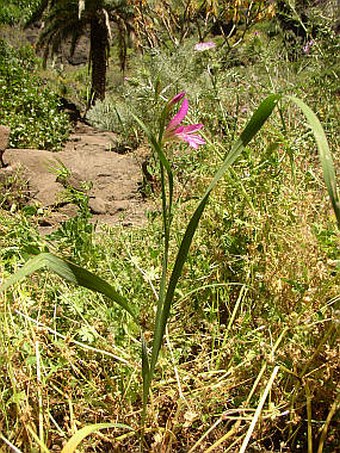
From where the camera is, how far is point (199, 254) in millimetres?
1622

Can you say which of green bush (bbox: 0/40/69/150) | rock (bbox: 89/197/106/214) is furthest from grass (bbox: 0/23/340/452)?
green bush (bbox: 0/40/69/150)

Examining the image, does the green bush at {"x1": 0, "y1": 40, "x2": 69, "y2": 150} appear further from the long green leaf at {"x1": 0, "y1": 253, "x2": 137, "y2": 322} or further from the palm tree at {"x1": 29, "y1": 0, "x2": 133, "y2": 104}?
the long green leaf at {"x1": 0, "y1": 253, "x2": 137, "y2": 322}

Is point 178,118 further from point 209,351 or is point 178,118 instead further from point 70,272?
point 209,351

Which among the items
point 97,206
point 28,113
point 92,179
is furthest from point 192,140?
point 28,113

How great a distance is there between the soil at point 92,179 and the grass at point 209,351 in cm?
117

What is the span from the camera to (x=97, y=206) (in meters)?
3.77

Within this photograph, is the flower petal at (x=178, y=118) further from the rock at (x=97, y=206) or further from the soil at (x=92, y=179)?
the rock at (x=97, y=206)

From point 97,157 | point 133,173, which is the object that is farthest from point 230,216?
point 97,157

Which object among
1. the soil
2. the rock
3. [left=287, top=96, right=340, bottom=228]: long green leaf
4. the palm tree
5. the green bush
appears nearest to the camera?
[left=287, top=96, right=340, bottom=228]: long green leaf

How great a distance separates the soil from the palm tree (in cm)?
460

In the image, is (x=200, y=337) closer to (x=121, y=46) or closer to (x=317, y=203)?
(x=317, y=203)

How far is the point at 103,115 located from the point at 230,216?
6321mm

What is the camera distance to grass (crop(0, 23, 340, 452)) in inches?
41.9

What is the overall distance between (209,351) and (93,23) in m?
10.3
